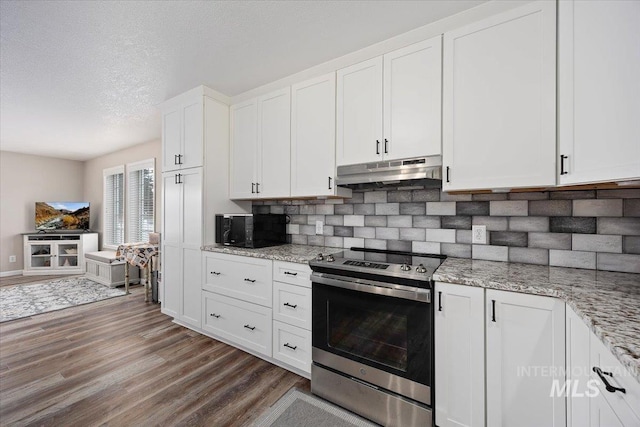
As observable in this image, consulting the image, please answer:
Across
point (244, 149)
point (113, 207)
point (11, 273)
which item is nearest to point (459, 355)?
point (244, 149)

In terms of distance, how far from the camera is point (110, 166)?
575 centimetres

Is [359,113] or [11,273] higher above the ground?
[359,113]

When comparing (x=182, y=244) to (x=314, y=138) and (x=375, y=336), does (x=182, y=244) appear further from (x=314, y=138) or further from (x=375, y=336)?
(x=375, y=336)

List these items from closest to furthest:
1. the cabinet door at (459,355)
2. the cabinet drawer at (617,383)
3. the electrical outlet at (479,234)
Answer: the cabinet drawer at (617,383), the cabinet door at (459,355), the electrical outlet at (479,234)

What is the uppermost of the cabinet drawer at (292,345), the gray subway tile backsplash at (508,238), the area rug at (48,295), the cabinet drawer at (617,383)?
the gray subway tile backsplash at (508,238)

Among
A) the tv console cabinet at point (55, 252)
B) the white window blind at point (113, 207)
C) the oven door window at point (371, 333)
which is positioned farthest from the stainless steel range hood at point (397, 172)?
the tv console cabinet at point (55, 252)

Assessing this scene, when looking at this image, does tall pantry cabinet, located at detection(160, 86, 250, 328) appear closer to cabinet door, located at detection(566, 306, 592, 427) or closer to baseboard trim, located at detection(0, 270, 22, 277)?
→ cabinet door, located at detection(566, 306, 592, 427)

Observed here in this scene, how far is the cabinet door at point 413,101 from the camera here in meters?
1.78

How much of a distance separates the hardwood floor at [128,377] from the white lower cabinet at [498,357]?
1086 millimetres

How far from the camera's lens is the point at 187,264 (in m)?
2.88

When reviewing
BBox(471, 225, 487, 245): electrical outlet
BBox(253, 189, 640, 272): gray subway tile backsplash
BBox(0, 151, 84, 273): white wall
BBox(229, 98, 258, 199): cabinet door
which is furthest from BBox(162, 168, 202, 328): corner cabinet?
BBox(0, 151, 84, 273): white wall

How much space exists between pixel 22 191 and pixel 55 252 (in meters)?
1.46

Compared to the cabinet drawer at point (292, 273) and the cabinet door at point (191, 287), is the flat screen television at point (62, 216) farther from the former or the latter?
the cabinet drawer at point (292, 273)

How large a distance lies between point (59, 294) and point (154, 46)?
4249 millimetres
